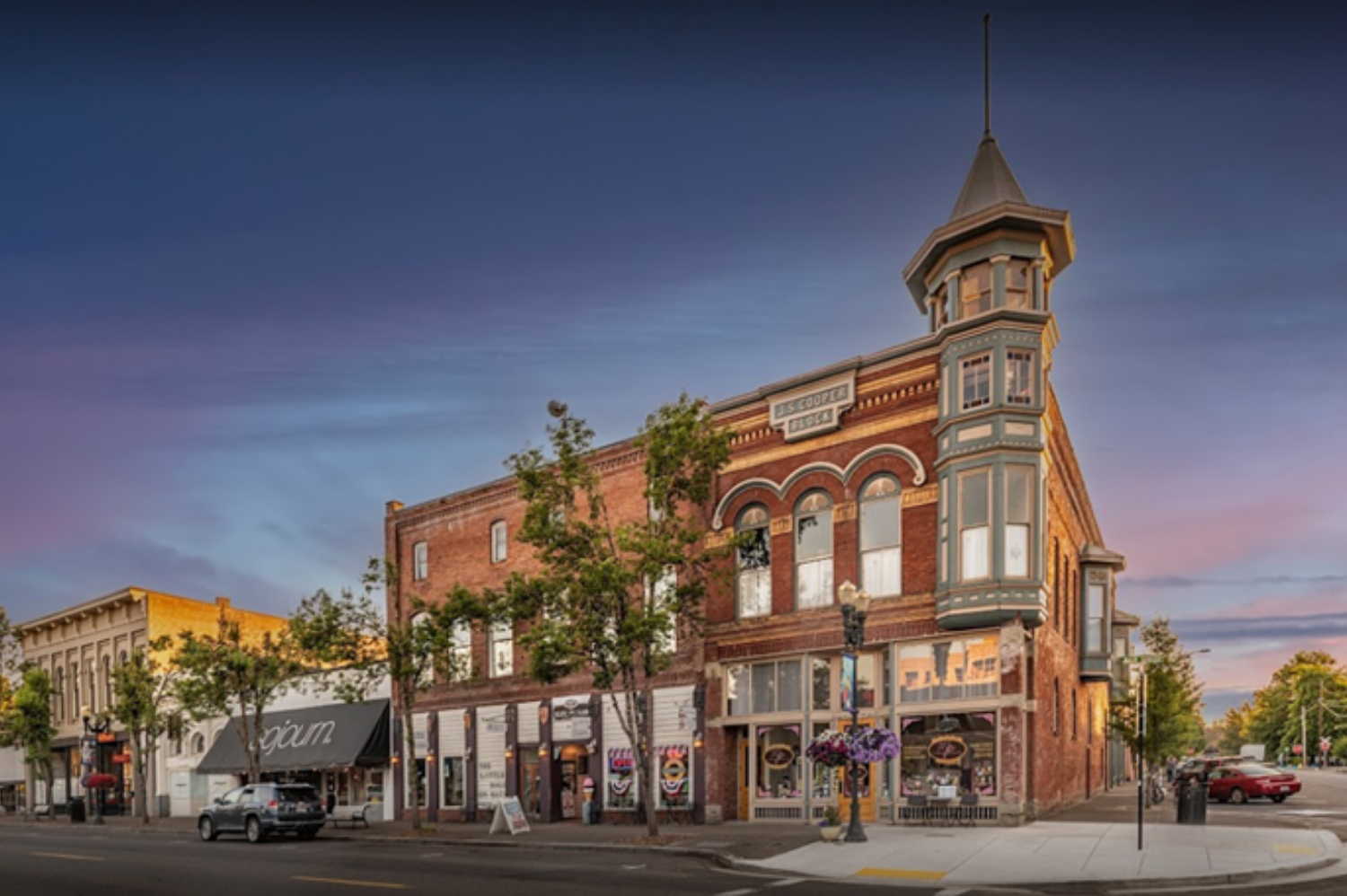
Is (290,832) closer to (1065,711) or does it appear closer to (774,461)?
(774,461)

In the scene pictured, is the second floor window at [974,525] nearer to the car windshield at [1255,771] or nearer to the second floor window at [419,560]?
the car windshield at [1255,771]

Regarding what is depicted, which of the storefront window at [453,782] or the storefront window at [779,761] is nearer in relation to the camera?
the storefront window at [779,761]

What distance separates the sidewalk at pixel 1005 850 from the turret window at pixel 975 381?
376 inches

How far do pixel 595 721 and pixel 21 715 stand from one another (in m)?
38.8

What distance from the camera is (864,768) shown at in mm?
26328

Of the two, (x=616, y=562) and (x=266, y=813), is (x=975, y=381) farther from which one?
(x=266, y=813)

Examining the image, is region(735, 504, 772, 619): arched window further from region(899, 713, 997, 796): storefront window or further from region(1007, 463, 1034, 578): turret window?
region(1007, 463, 1034, 578): turret window

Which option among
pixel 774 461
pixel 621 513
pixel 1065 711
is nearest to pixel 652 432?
pixel 774 461

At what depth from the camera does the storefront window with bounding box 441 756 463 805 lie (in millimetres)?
37875

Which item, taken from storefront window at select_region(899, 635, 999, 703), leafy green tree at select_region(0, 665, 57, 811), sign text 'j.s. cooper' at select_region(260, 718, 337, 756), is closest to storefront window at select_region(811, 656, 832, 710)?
storefront window at select_region(899, 635, 999, 703)

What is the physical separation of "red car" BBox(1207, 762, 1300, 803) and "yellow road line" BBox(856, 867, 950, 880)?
2156 cm

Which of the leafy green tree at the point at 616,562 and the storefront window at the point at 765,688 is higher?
the leafy green tree at the point at 616,562

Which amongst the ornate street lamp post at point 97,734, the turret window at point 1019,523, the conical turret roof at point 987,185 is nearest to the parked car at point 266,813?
the ornate street lamp post at point 97,734

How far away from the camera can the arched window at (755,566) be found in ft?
98.0
